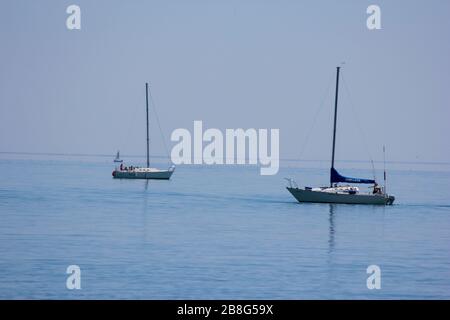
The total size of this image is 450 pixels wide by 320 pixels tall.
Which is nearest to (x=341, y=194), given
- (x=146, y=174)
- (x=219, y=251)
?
(x=219, y=251)

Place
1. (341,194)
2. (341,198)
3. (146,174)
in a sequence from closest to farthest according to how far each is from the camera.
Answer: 1. (341,194)
2. (341,198)
3. (146,174)

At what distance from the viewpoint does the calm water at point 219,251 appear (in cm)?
3112

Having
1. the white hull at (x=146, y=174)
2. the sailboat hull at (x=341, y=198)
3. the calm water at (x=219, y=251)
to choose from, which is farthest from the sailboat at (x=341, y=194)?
the white hull at (x=146, y=174)

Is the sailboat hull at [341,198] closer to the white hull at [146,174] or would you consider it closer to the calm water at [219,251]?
the calm water at [219,251]

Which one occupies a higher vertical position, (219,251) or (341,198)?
(219,251)

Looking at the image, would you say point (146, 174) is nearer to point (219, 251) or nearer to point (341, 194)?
point (341, 194)

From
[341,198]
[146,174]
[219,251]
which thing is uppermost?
[219,251]

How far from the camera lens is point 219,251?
1657 inches

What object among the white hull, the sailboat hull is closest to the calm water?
the sailboat hull

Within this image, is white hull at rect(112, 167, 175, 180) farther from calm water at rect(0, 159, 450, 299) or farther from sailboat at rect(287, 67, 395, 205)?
sailboat at rect(287, 67, 395, 205)

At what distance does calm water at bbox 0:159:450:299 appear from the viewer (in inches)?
1225
